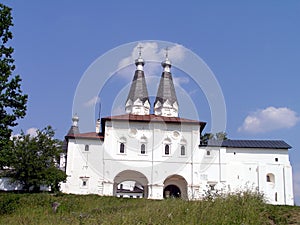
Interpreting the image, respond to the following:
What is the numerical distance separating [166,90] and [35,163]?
19.6 metres

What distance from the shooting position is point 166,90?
46625 mm

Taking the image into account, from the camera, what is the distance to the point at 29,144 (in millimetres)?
31953

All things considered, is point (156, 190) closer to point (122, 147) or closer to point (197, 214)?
point (122, 147)

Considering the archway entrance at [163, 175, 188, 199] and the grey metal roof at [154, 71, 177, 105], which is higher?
the grey metal roof at [154, 71, 177, 105]

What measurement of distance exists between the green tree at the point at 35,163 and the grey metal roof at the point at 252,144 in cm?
1381

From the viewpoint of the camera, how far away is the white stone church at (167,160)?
3584 cm

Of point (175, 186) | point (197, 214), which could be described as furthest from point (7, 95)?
point (175, 186)

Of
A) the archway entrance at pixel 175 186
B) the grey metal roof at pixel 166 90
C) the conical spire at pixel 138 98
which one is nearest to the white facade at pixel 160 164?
the archway entrance at pixel 175 186

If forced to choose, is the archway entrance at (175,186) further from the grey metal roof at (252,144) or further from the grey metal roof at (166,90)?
the grey metal roof at (166,90)

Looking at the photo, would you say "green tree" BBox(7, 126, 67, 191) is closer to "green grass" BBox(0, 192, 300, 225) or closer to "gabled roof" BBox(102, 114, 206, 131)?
"gabled roof" BBox(102, 114, 206, 131)

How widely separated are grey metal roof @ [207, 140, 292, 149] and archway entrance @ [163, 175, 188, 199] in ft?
13.9

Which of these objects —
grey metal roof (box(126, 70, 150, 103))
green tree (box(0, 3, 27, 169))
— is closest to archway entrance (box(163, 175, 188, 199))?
grey metal roof (box(126, 70, 150, 103))

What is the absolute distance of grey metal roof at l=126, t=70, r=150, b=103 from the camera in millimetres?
45438

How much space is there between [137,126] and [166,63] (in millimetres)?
13694
